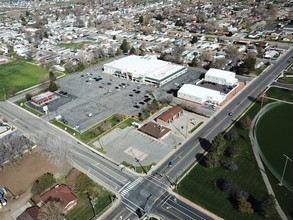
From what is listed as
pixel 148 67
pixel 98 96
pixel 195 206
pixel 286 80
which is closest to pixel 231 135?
pixel 195 206

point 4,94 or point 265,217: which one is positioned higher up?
point 265,217

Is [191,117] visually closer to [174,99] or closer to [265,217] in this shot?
[174,99]

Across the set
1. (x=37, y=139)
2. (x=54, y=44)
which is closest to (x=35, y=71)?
Answer: (x=54, y=44)

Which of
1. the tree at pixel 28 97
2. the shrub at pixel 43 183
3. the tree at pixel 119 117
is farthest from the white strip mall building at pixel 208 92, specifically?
the tree at pixel 28 97

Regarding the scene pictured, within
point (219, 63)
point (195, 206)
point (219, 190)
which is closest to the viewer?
point (195, 206)

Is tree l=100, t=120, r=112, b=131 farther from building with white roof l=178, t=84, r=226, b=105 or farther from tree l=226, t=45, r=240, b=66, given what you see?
tree l=226, t=45, r=240, b=66

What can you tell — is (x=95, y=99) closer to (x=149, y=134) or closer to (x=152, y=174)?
(x=149, y=134)
